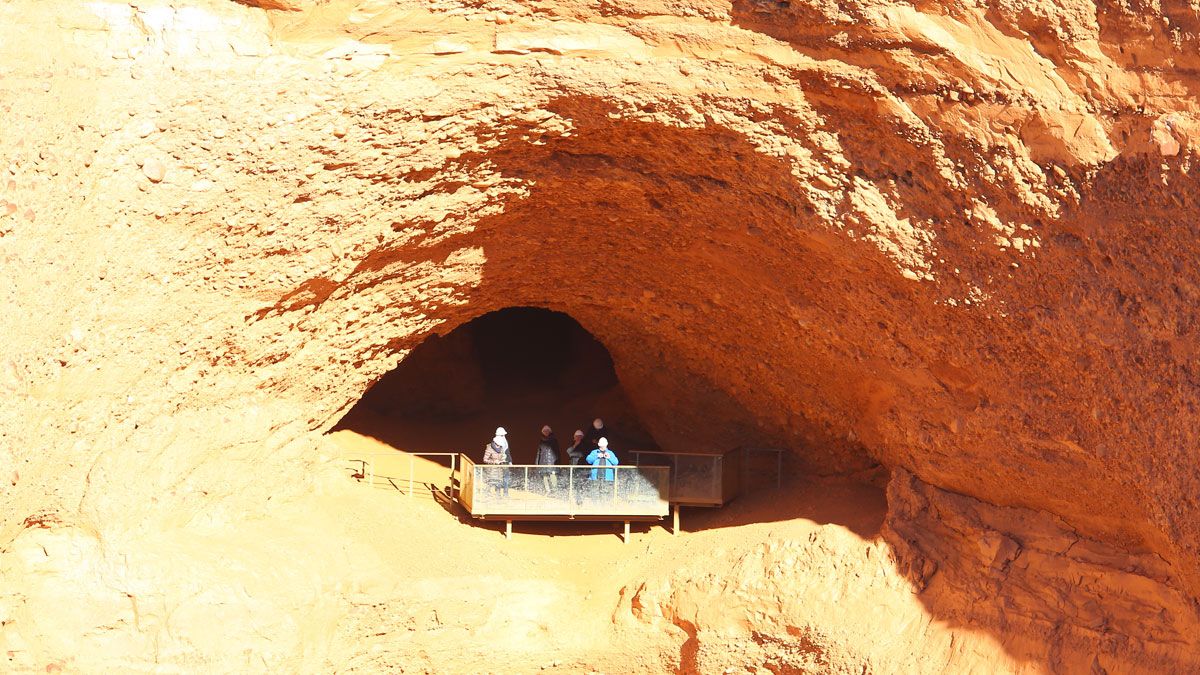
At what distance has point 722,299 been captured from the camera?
1341cm

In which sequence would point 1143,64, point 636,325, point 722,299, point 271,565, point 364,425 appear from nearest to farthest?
point 1143,64 → point 271,565 → point 722,299 → point 636,325 → point 364,425

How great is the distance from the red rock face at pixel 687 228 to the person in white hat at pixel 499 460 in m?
1.83

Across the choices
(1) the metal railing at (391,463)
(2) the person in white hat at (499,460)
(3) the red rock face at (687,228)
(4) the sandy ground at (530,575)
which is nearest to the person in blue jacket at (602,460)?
(2) the person in white hat at (499,460)

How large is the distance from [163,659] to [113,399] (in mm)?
2334

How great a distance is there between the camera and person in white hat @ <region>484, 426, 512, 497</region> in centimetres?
1383

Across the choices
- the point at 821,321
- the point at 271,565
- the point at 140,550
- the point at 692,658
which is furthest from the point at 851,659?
the point at 140,550

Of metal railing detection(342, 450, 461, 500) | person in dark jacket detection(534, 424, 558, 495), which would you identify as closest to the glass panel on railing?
person in dark jacket detection(534, 424, 558, 495)

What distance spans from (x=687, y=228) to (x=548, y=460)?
317cm

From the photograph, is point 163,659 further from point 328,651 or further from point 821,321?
point 821,321

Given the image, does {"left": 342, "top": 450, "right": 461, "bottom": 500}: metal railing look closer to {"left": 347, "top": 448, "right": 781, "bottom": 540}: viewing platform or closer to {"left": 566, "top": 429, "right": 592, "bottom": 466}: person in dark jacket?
{"left": 347, "top": 448, "right": 781, "bottom": 540}: viewing platform

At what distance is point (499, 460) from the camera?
1416 cm

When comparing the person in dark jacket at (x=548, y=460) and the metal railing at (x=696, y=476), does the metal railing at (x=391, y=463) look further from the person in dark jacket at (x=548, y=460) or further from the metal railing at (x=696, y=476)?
the metal railing at (x=696, y=476)

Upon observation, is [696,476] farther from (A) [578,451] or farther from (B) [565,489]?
(B) [565,489]

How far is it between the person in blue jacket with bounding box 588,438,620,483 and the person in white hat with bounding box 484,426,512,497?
92 centimetres
